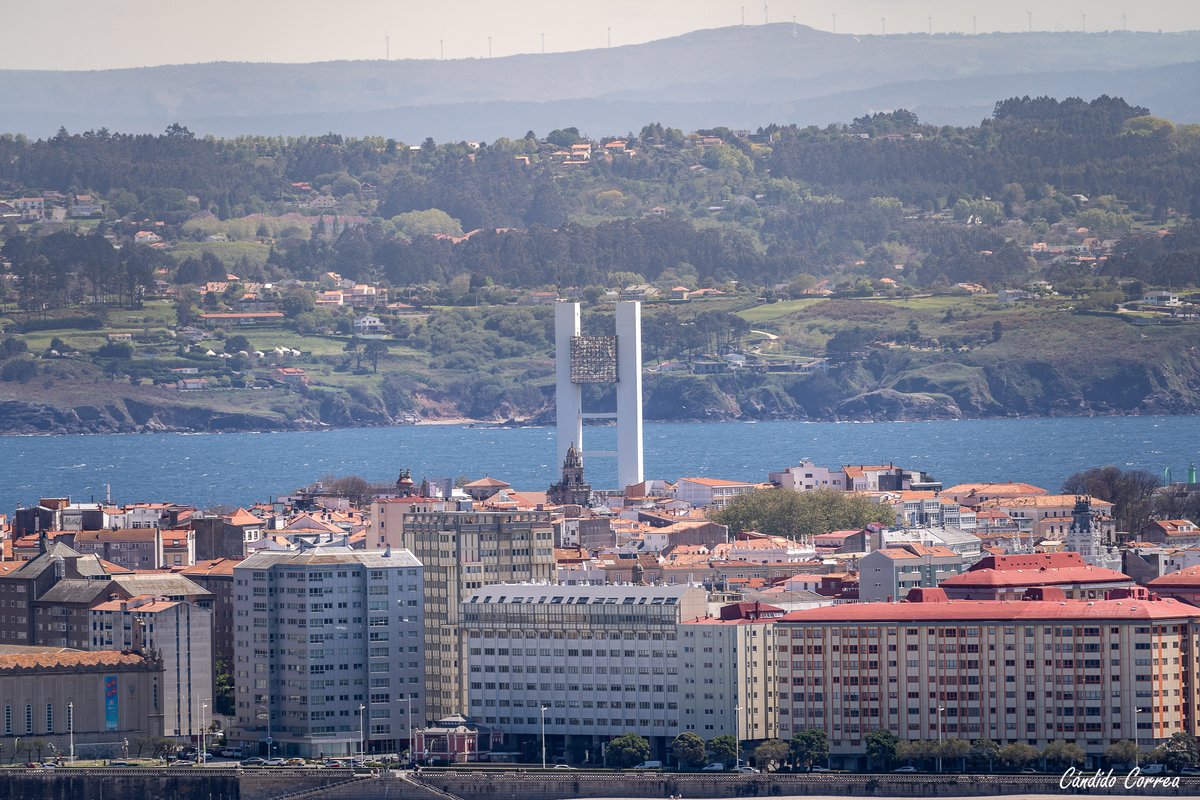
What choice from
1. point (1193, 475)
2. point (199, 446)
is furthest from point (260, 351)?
point (1193, 475)

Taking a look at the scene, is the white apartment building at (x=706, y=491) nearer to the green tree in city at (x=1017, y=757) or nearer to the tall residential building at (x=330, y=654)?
the tall residential building at (x=330, y=654)

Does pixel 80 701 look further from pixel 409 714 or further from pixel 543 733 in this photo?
pixel 543 733

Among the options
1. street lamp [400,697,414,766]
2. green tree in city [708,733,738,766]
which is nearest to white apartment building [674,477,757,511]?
street lamp [400,697,414,766]

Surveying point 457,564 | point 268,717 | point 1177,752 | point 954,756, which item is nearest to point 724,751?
point 954,756

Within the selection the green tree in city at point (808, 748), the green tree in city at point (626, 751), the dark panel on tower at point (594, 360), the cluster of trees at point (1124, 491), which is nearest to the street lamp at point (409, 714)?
the green tree in city at point (626, 751)

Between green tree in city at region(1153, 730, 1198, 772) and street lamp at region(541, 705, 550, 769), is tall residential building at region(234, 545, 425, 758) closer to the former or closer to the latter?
street lamp at region(541, 705, 550, 769)
